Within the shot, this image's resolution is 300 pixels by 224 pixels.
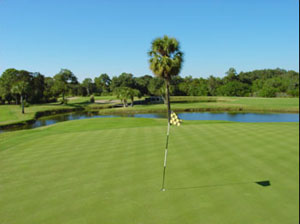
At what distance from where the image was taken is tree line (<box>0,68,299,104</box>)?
6738 centimetres

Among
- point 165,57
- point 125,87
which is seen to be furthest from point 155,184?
point 125,87

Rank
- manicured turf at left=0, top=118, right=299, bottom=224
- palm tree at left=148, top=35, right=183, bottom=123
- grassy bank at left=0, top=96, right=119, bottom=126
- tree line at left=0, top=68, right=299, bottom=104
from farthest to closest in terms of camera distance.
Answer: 1. tree line at left=0, top=68, right=299, bottom=104
2. grassy bank at left=0, top=96, right=119, bottom=126
3. palm tree at left=148, top=35, right=183, bottom=123
4. manicured turf at left=0, top=118, right=299, bottom=224

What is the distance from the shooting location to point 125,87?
2808 inches

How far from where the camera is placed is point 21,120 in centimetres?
4119

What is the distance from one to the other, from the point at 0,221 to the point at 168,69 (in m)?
24.5

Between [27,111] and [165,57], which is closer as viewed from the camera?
[165,57]

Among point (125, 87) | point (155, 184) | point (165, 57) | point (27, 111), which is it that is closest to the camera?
point (155, 184)

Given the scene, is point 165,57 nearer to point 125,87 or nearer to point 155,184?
point 155,184

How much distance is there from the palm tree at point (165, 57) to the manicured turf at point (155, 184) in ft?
55.3

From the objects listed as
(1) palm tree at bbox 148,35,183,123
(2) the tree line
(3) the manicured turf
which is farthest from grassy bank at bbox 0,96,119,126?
(3) the manicured turf

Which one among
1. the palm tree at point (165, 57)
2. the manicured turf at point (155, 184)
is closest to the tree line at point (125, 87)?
the palm tree at point (165, 57)

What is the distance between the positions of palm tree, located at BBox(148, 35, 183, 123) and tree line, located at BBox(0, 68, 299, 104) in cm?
3922

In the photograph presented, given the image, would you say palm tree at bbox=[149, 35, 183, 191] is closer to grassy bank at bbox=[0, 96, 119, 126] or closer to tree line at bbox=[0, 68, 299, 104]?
grassy bank at bbox=[0, 96, 119, 126]

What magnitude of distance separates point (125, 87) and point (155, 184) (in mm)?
64650
